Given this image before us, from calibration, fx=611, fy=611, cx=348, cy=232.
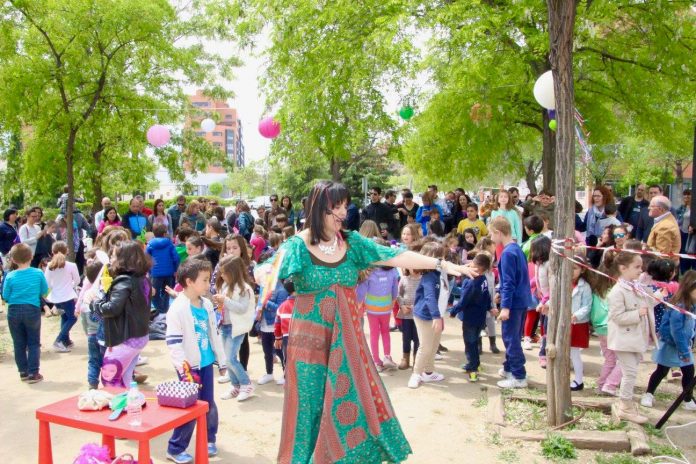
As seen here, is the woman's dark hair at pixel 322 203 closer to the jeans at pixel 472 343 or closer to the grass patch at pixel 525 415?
the grass patch at pixel 525 415

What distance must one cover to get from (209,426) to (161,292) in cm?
485

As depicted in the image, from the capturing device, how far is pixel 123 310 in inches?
193

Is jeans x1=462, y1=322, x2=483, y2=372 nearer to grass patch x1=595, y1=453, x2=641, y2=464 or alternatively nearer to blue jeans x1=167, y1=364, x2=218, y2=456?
grass patch x1=595, y1=453, x2=641, y2=464

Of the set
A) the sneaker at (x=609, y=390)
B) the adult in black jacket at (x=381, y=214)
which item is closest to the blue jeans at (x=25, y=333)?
the sneaker at (x=609, y=390)

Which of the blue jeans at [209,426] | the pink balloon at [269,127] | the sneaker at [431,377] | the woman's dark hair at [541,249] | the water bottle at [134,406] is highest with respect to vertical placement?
the pink balloon at [269,127]

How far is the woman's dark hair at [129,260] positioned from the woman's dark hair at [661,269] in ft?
16.6

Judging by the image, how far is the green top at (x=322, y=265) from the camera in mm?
3824

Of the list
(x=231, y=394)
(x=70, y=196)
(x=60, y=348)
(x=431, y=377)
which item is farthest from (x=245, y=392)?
(x=70, y=196)

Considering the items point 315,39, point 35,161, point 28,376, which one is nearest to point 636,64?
point 315,39

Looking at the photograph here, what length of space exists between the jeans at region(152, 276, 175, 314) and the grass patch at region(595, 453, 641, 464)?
6.54 metres

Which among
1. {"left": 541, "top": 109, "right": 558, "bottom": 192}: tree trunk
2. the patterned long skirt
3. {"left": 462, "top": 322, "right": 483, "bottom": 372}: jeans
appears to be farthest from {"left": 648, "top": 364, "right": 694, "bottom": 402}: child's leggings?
{"left": 541, "top": 109, "right": 558, "bottom": 192}: tree trunk

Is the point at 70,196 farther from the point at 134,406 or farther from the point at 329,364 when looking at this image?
the point at 329,364

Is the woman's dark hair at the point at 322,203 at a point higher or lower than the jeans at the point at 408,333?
higher

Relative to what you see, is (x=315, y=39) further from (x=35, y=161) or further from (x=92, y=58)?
(x=35, y=161)
